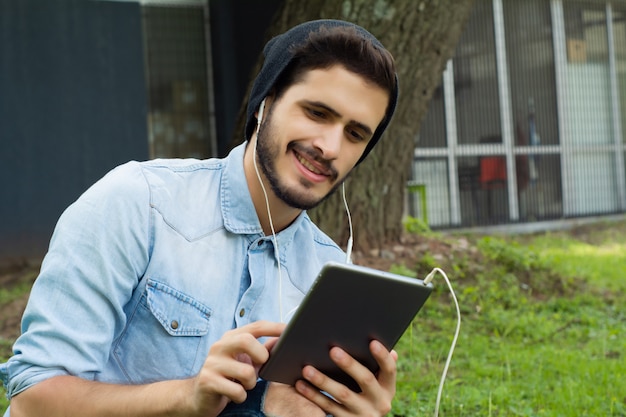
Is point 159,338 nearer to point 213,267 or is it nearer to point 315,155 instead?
point 213,267

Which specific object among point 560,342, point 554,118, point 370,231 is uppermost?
point 554,118

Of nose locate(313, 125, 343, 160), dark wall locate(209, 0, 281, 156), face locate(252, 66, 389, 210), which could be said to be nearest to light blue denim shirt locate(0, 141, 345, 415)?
face locate(252, 66, 389, 210)

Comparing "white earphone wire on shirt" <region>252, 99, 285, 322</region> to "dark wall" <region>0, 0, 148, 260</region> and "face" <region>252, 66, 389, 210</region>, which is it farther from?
"dark wall" <region>0, 0, 148, 260</region>

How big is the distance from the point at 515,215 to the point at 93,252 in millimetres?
9682

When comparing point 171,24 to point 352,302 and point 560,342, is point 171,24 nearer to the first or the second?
point 560,342

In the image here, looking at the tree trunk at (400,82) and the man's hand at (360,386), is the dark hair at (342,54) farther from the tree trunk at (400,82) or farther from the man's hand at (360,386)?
the tree trunk at (400,82)

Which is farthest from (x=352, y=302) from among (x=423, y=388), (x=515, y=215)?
(x=515, y=215)

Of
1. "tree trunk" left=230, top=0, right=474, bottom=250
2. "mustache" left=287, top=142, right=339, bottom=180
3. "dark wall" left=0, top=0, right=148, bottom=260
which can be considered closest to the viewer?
"mustache" left=287, top=142, right=339, bottom=180

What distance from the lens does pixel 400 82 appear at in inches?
215

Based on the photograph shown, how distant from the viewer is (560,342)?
478cm

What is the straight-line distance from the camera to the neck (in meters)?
2.20

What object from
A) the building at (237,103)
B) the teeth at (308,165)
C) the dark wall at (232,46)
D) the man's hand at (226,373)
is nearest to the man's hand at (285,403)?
the man's hand at (226,373)

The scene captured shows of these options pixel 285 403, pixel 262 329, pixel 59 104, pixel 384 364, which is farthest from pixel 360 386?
pixel 59 104

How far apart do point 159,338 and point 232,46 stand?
7.51 m
